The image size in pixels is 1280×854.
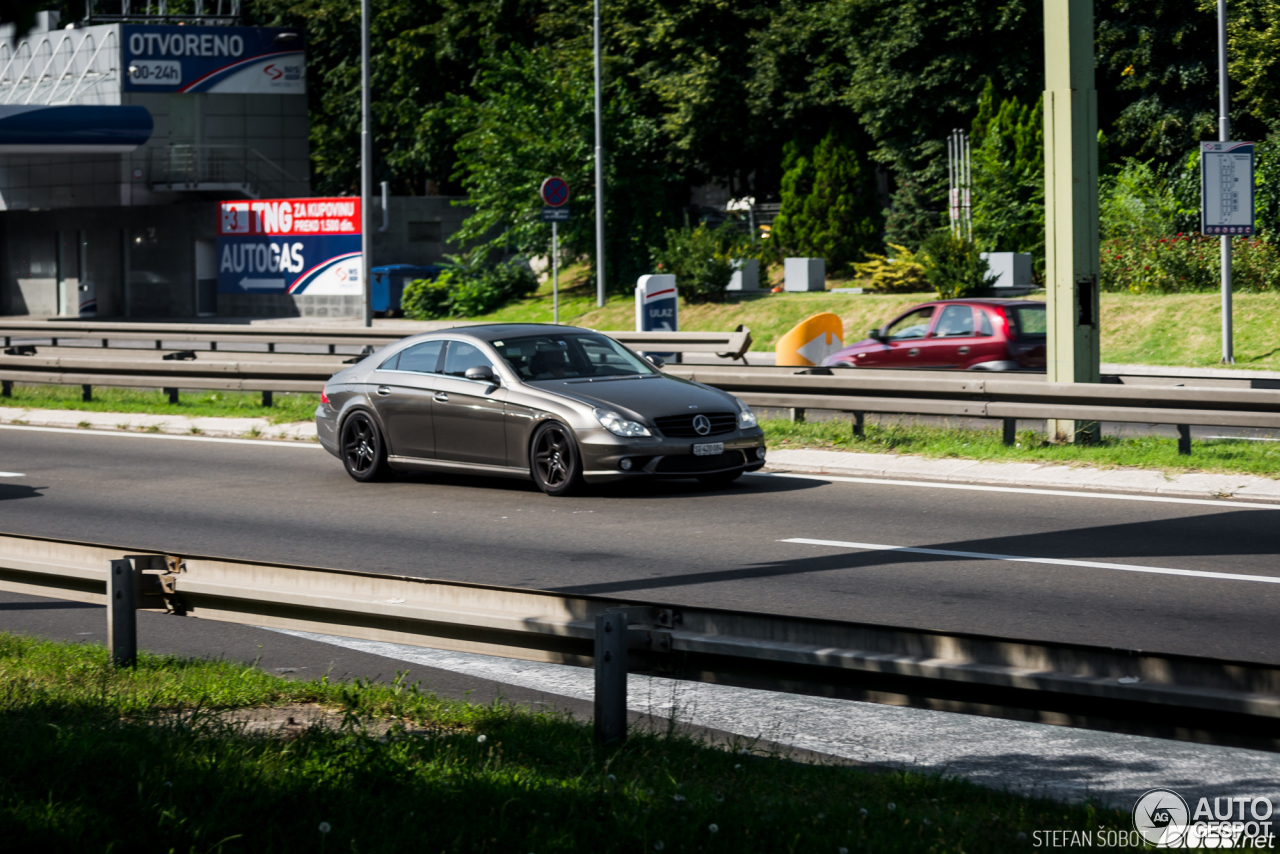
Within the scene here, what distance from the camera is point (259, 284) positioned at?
47000 mm

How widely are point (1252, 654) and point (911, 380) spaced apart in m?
7.90

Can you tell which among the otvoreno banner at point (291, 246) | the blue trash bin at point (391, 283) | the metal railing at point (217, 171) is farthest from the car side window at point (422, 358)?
the metal railing at point (217, 171)

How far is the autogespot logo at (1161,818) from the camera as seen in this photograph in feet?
14.0

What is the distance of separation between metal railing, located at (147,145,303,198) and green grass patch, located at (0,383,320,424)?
92.2 ft

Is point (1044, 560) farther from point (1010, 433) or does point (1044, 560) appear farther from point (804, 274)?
point (804, 274)

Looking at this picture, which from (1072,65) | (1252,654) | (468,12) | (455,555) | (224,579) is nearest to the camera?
(224,579)

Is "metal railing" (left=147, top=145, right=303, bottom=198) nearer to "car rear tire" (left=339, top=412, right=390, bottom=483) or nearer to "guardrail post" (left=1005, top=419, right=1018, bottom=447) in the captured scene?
"car rear tire" (left=339, top=412, right=390, bottom=483)

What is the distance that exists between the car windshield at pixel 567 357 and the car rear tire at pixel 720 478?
117 centimetres

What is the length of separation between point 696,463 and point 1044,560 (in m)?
3.63

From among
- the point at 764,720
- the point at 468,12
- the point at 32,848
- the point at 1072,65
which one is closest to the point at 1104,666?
the point at 764,720

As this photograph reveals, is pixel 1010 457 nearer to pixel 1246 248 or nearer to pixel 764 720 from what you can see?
pixel 764 720

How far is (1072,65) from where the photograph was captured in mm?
14008

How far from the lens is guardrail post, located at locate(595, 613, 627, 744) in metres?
4.87

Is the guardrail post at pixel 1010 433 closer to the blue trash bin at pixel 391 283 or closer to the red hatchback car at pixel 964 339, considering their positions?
the red hatchback car at pixel 964 339
